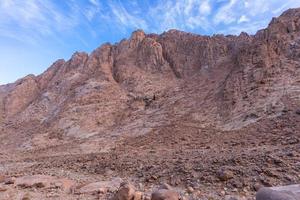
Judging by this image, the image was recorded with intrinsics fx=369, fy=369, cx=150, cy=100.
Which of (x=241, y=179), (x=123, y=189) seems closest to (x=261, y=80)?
(x=241, y=179)

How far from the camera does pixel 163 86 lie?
40.2 meters

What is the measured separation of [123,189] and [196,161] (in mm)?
4477

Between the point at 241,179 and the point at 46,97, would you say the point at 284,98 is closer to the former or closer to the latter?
the point at 241,179

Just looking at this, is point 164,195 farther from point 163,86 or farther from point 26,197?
point 163,86

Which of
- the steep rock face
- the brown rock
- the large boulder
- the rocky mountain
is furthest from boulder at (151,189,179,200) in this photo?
the steep rock face

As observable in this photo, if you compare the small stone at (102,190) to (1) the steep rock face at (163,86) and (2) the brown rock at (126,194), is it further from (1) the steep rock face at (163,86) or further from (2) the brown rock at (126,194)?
(1) the steep rock face at (163,86)

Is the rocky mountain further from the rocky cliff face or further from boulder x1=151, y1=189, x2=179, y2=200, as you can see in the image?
boulder x1=151, y1=189, x2=179, y2=200

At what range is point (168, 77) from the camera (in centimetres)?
4272

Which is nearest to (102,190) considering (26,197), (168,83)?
(26,197)

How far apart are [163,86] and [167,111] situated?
870 cm

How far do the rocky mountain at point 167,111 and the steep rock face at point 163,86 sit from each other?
126 millimetres

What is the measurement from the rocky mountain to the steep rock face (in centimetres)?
13

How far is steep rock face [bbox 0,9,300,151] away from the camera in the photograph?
2720 centimetres

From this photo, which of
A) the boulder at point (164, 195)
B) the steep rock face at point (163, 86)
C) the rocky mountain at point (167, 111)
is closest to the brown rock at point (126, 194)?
the boulder at point (164, 195)
